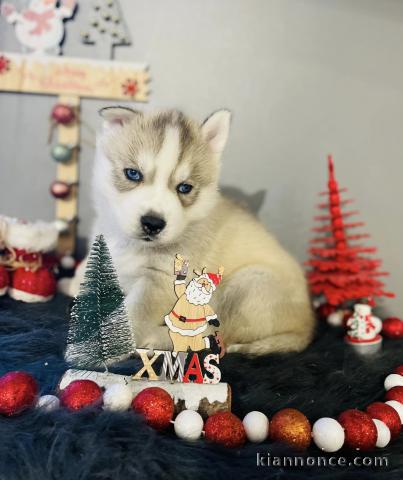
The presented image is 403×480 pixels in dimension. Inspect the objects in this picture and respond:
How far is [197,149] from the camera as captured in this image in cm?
153

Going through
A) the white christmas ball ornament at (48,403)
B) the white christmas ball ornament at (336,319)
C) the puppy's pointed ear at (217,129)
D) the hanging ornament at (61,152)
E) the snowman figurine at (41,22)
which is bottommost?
the white christmas ball ornament at (336,319)

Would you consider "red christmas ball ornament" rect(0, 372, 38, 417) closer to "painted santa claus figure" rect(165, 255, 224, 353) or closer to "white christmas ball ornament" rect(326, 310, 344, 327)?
"painted santa claus figure" rect(165, 255, 224, 353)

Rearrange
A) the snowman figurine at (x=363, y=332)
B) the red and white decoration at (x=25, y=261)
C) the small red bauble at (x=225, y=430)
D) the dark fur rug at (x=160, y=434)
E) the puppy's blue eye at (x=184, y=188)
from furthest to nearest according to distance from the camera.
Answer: the red and white decoration at (x=25, y=261)
the snowman figurine at (x=363, y=332)
the puppy's blue eye at (x=184, y=188)
the small red bauble at (x=225, y=430)
the dark fur rug at (x=160, y=434)

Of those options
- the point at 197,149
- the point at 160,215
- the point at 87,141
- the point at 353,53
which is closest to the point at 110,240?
the point at 160,215

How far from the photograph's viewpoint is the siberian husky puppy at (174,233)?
1381 mm

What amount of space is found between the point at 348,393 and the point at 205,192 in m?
0.86

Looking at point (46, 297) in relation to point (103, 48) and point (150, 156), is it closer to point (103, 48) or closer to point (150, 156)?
point (150, 156)

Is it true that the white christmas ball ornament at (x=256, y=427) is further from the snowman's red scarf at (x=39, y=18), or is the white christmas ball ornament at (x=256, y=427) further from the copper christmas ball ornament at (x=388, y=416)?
the snowman's red scarf at (x=39, y=18)

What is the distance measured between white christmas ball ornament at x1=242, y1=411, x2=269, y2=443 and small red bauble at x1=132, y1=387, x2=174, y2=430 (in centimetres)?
20

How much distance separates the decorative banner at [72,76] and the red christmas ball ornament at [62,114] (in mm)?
90

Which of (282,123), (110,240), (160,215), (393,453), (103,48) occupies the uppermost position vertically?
(103,48)

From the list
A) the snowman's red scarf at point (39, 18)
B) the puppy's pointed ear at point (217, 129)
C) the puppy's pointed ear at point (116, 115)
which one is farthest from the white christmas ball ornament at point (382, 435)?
the snowman's red scarf at point (39, 18)

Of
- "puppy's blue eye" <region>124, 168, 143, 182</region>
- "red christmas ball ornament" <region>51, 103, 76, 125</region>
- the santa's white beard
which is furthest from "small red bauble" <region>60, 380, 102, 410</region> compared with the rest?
"red christmas ball ornament" <region>51, 103, 76, 125</region>

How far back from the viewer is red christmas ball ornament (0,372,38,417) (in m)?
1.00
